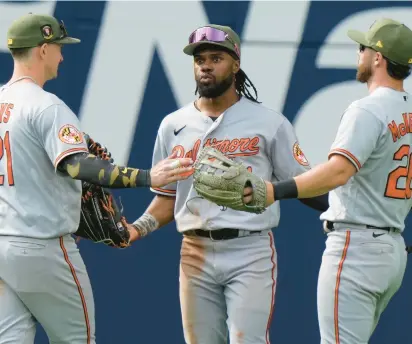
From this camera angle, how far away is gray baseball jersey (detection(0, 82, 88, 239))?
4.90 m

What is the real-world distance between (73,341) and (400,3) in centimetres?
270

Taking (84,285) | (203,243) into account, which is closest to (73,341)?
(84,285)

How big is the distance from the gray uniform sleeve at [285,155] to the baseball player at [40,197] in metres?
0.68

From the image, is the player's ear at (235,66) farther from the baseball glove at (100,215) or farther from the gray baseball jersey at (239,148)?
the baseball glove at (100,215)

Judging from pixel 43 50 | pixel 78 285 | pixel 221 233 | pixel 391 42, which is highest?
pixel 391 42

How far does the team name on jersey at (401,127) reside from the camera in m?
4.90

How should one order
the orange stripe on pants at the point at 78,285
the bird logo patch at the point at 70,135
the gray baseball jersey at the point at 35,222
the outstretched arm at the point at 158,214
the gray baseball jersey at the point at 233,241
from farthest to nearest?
the outstretched arm at the point at 158,214, the gray baseball jersey at the point at 233,241, the orange stripe on pants at the point at 78,285, the gray baseball jersey at the point at 35,222, the bird logo patch at the point at 70,135

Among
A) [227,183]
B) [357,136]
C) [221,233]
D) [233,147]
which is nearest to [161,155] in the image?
[233,147]

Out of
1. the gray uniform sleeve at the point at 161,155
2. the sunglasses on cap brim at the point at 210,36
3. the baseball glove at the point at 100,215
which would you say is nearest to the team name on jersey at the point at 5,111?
the baseball glove at the point at 100,215

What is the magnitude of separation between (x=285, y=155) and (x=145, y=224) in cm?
77

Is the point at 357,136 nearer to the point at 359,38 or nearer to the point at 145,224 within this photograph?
the point at 359,38

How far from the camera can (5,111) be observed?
4984 mm

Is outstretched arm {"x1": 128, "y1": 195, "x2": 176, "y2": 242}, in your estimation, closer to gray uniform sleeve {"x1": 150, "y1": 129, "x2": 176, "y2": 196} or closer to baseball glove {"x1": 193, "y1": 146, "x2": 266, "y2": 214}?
gray uniform sleeve {"x1": 150, "y1": 129, "x2": 176, "y2": 196}

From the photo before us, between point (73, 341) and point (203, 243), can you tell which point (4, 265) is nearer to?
point (73, 341)
